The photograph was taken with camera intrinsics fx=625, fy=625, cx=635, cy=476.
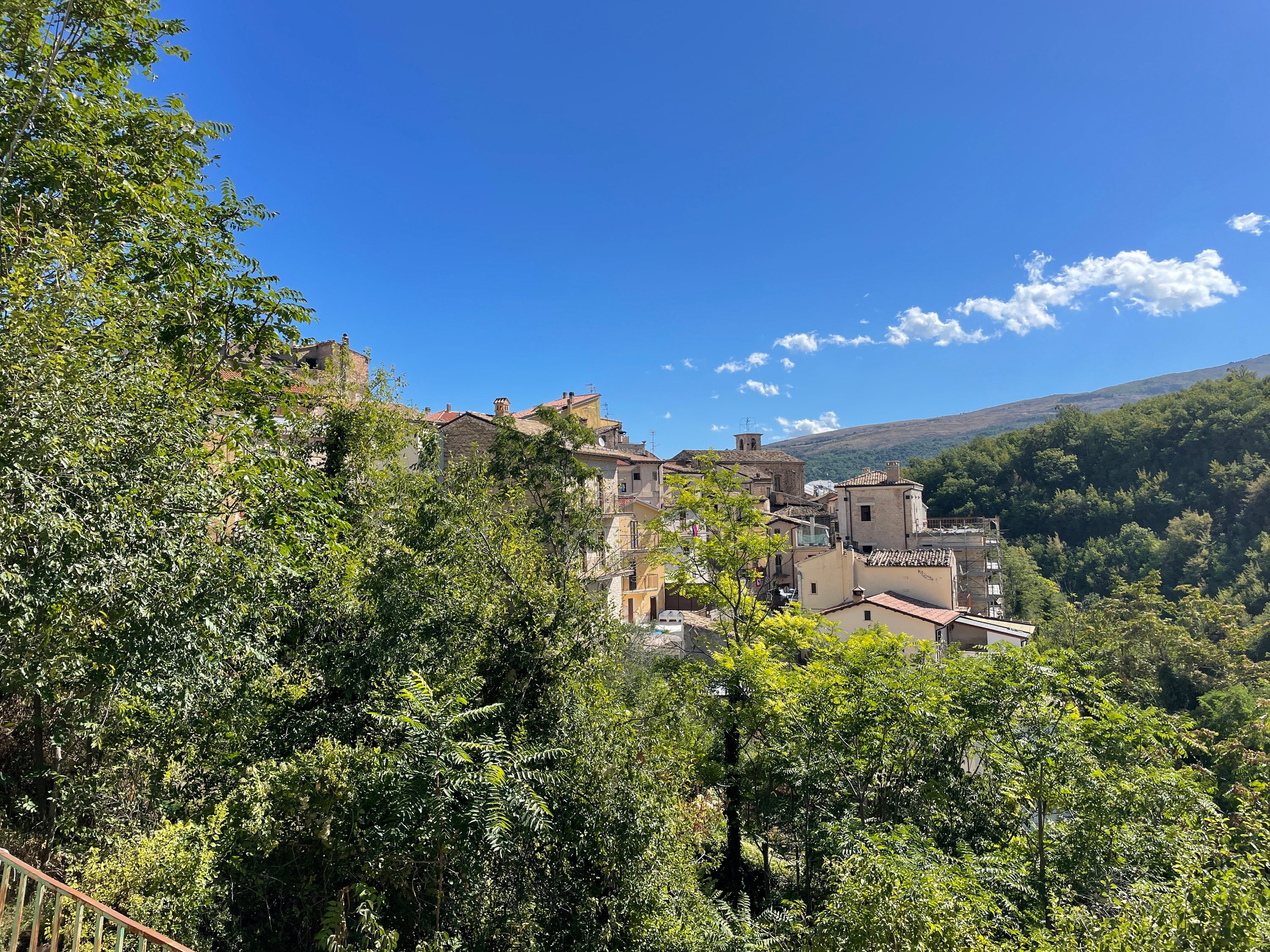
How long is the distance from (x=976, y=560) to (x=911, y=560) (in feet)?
62.3

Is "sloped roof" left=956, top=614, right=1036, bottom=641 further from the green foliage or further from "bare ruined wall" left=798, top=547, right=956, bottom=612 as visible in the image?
the green foliage

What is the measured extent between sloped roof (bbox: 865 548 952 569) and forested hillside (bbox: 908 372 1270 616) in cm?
3596

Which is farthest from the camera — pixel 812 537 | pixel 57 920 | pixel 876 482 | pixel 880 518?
pixel 876 482

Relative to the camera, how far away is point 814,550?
42.4m

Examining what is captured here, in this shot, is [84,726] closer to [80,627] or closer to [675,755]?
[80,627]

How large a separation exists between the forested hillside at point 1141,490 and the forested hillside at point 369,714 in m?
58.8

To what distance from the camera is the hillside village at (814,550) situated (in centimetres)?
2702

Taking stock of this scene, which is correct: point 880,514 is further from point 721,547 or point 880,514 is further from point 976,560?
point 721,547

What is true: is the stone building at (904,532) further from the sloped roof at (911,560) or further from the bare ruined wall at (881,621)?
the bare ruined wall at (881,621)

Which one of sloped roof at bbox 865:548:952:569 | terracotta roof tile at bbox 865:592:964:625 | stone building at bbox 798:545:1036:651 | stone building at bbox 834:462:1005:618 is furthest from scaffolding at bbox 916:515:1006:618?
terracotta roof tile at bbox 865:592:964:625

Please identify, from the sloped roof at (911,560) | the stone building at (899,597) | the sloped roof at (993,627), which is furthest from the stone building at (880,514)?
the sloped roof at (993,627)

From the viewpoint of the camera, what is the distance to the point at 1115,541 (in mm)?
68250

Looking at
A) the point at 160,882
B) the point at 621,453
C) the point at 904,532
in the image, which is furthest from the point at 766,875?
the point at 904,532

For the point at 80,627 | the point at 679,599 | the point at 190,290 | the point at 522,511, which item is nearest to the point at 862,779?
the point at 522,511
